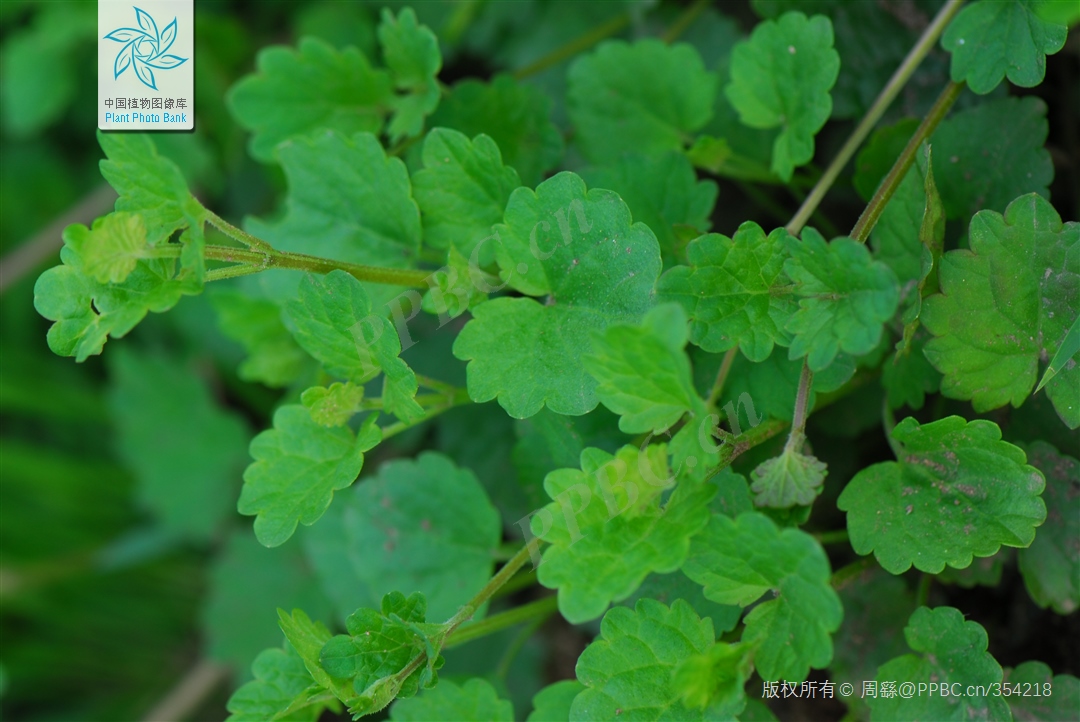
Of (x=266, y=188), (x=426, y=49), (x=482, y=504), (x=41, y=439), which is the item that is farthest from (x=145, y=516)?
(x=426, y=49)

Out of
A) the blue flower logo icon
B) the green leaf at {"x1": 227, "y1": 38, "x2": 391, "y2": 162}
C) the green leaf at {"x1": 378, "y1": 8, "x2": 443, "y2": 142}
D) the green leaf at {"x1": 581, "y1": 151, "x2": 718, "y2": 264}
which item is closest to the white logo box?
the blue flower logo icon

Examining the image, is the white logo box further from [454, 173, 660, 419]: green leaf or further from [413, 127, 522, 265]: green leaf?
[454, 173, 660, 419]: green leaf

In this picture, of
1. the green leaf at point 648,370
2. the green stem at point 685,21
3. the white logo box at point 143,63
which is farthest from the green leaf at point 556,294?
the green stem at point 685,21

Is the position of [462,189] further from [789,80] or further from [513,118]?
[789,80]

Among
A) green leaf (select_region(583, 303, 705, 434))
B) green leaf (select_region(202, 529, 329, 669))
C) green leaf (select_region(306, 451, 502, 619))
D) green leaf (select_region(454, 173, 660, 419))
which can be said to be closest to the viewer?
green leaf (select_region(583, 303, 705, 434))

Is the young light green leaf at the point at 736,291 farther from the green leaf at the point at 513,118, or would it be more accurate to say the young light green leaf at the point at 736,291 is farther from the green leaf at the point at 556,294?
the green leaf at the point at 513,118

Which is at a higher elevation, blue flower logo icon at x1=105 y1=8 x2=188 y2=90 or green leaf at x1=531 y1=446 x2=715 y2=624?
blue flower logo icon at x1=105 y1=8 x2=188 y2=90

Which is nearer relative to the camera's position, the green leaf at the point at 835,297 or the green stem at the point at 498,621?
the green leaf at the point at 835,297
